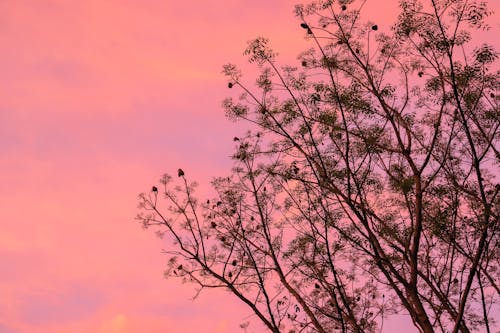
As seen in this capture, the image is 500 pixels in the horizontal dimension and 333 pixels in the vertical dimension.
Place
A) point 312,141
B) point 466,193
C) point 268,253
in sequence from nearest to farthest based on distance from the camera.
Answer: point 312,141
point 268,253
point 466,193

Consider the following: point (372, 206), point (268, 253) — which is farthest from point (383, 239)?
point (268, 253)

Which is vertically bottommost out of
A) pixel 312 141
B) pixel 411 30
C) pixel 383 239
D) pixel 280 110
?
pixel 383 239

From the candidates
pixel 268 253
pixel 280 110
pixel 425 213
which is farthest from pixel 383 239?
pixel 280 110

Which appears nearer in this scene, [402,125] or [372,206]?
[402,125]

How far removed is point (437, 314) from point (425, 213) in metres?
2.40

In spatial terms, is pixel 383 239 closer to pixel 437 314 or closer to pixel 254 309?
pixel 437 314

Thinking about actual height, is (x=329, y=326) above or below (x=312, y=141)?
below

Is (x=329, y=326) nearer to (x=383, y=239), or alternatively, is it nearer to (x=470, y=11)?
(x=383, y=239)

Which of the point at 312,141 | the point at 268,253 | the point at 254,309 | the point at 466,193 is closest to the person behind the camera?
the point at 254,309

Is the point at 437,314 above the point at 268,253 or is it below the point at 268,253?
below

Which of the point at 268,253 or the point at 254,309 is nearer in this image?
the point at 254,309

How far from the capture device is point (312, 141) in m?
10.5

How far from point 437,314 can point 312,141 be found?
16.8 feet

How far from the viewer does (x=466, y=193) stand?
12.6 m
